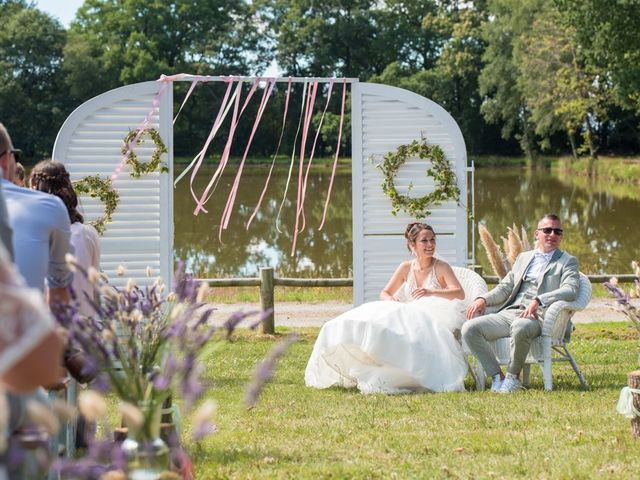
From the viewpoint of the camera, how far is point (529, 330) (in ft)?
23.3

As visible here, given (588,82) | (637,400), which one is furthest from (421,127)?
(588,82)

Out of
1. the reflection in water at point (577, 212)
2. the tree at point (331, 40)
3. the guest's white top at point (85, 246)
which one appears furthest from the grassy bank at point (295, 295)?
the tree at point (331, 40)

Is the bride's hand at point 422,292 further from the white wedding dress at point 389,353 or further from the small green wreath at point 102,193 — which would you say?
the small green wreath at point 102,193

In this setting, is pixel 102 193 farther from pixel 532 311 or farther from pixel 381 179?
pixel 532 311

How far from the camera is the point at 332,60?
200 feet

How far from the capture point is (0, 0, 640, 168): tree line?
145 feet

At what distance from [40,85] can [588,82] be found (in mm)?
29161

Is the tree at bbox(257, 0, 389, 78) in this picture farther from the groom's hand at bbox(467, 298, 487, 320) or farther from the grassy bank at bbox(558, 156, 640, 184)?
the groom's hand at bbox(467, 298, 487, 320)

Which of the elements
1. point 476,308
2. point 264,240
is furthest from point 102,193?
point 264,240

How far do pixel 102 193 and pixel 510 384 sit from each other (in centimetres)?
433

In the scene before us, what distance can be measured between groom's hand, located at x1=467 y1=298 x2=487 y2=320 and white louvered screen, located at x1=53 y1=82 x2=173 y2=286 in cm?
324

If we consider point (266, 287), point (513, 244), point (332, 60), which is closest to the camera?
point (513, 244)

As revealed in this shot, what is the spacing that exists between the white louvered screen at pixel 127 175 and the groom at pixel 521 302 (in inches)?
132

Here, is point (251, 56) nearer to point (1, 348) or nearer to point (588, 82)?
point (588, 82)
